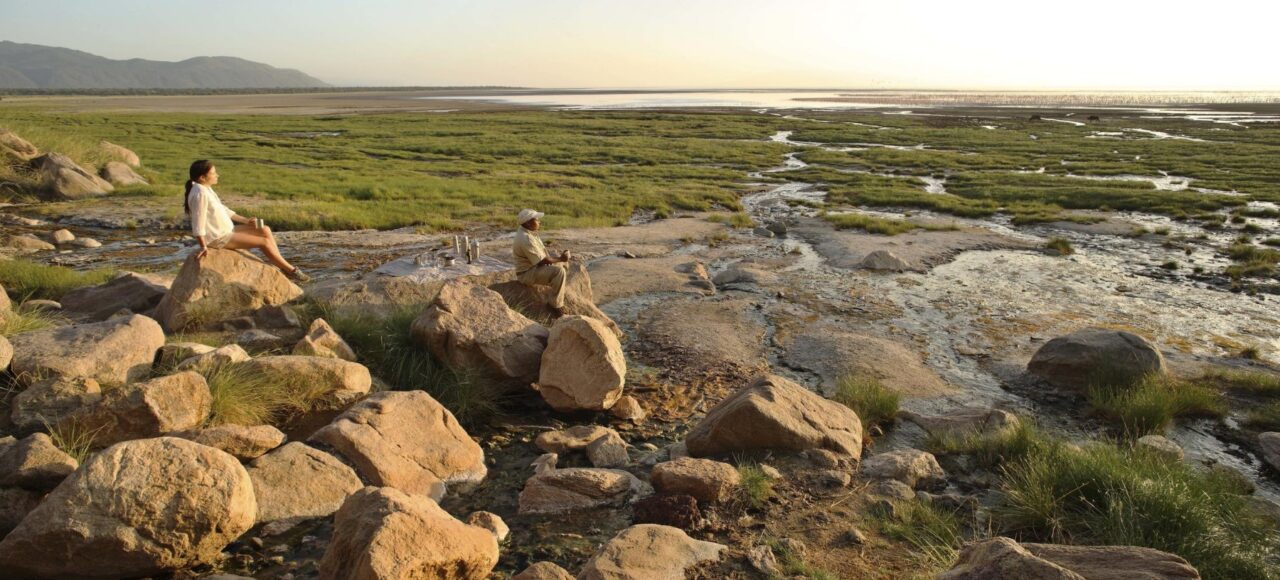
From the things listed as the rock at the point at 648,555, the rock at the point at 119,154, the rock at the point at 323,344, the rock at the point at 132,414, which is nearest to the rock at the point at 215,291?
the rock at the point at 323,344

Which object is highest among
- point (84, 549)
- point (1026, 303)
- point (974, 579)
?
point (974, 579)

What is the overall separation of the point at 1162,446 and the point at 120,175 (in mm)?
29107

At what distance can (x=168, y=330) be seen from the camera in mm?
8930

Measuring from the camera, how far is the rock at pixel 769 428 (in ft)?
23.7

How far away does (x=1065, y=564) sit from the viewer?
398 centimetres

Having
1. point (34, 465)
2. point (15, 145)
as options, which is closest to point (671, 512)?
point (34, 465)

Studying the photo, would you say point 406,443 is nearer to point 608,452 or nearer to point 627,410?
point 608,452

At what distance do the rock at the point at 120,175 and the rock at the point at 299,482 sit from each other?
22881mm

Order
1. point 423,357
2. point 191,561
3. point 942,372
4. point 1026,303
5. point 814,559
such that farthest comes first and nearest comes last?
1. point 1026,303
2. point 942,372
3. point 423,357
4. point 814,559
5. point 191,561

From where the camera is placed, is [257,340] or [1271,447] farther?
[257,340]

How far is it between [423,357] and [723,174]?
2654cm

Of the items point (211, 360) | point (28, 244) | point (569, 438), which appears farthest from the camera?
point (28, 244)

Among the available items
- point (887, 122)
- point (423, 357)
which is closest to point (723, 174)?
point (423, 357)

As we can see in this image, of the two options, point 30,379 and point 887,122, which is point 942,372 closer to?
point 30,379
